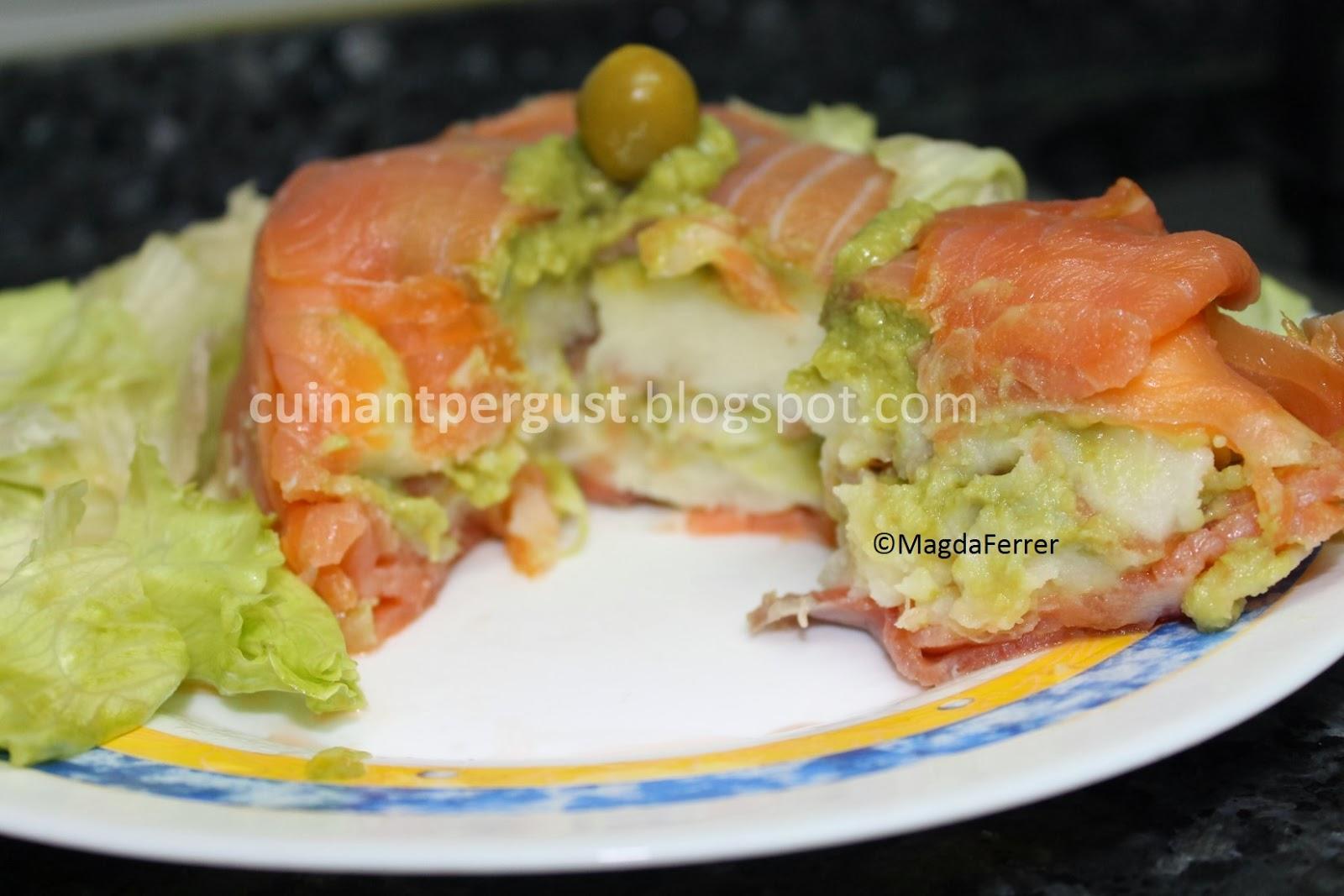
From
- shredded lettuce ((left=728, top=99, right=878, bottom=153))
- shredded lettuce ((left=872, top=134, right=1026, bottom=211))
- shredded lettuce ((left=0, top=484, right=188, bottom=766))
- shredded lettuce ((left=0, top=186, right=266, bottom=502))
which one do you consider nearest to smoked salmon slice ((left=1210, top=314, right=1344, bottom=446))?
shredded lettuce ((left=872, top=134, right=1026, bottom=211))

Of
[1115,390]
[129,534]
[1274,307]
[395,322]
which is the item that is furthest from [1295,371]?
[129,534]

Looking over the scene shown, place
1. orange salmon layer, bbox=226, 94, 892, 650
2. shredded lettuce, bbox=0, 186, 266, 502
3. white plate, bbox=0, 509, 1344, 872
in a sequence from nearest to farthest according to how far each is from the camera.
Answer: white plate, bbox=0, 509, 1344, 872 → orange salmon layer, bbox=226, 94, 892, 650 → shredded lettuce, bbox=0, 186, 266, 502

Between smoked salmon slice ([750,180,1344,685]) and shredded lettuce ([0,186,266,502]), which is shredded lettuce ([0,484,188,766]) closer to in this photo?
shredded lettuce ([0,186,266,502])

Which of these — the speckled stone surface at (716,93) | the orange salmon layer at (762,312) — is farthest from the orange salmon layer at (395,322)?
the speckled stone surface at (716,93)

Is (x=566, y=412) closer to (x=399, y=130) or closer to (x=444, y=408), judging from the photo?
(x=444, y=408)

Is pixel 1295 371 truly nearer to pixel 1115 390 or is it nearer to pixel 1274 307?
pixel 1115 390

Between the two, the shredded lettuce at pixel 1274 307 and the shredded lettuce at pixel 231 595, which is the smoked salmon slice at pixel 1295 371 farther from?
the shredded lettuce at pixel 231 595

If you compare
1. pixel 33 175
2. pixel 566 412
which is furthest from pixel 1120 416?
pixel 33 175
